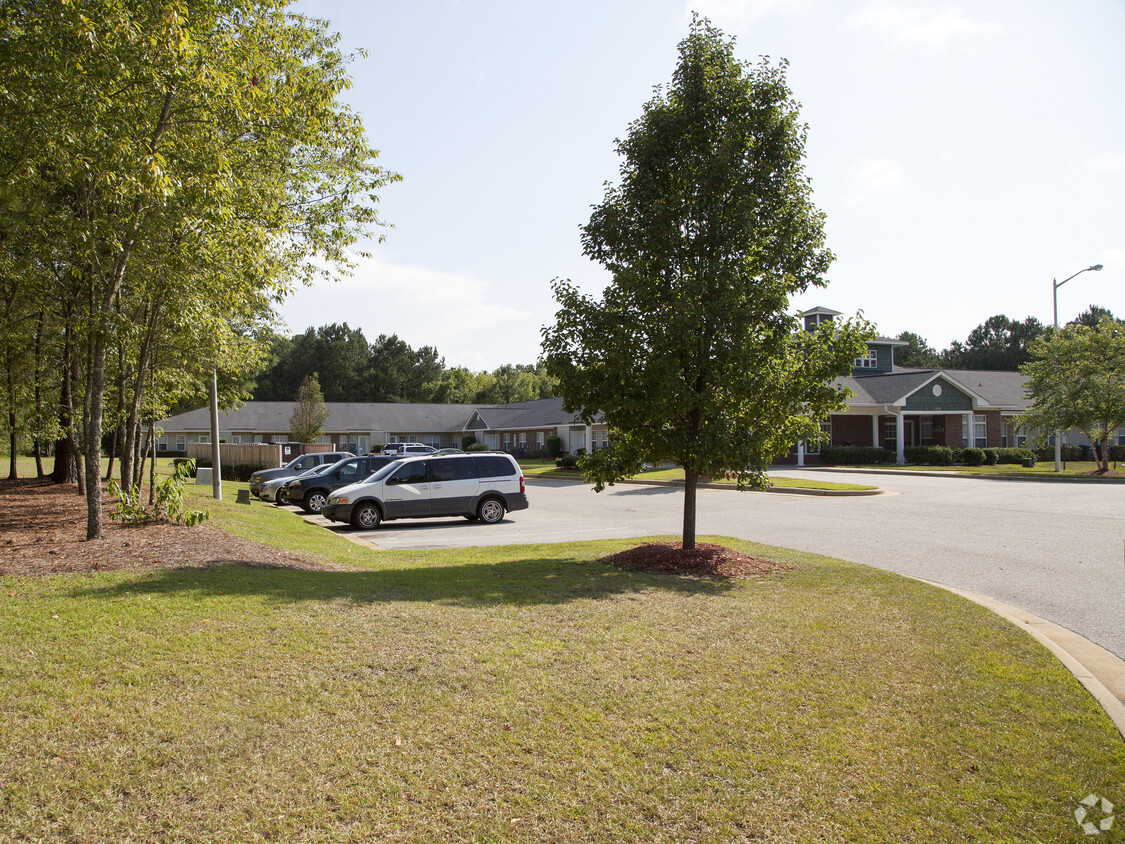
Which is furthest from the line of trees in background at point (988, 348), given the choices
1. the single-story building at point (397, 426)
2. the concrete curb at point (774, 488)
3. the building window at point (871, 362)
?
the concrete curb at point (774, 488)

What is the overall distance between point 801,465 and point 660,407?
33.4 meters

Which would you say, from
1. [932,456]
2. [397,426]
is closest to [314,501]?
[932,456]

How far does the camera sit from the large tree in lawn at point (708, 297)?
10445 millimetres

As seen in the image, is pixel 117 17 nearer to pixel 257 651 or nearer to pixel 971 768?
pixel 257 651

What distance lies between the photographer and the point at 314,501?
20.8 metres

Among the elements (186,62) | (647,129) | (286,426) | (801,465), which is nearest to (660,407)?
(647,129)

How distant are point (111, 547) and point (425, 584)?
177 inches

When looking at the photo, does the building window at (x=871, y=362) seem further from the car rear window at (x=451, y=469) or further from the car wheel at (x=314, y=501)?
the car wheel at (x=314, y=501)

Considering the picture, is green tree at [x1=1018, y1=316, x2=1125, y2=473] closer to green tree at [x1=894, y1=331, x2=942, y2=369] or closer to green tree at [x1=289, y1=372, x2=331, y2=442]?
green tree at [x1=289, y1=372, x2=331, y2=442]

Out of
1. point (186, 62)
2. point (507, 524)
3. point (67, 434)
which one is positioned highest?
point (186, 62)

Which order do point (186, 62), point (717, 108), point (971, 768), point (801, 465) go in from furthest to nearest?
point (801, 465) → point (717, 108) → point (186, 62) → point (971, 768)

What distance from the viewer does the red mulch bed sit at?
8805 mm

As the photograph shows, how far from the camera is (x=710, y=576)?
9984mm

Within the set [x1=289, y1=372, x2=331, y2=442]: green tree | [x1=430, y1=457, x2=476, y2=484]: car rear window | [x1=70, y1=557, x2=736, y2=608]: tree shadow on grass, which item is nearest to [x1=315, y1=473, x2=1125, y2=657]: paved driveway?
[x1=430, y1=457, x2=476, y2=484]: car rear window
